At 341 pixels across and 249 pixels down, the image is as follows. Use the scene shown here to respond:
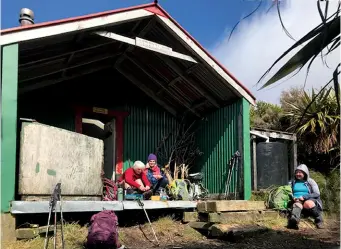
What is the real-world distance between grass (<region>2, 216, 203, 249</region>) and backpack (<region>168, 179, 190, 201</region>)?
0.81 metres

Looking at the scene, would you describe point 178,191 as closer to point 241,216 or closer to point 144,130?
point 241,216

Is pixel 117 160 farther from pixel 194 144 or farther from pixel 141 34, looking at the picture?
pixel 141 34

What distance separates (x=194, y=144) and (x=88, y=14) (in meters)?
5.14

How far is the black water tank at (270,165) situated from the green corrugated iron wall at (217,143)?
88cm

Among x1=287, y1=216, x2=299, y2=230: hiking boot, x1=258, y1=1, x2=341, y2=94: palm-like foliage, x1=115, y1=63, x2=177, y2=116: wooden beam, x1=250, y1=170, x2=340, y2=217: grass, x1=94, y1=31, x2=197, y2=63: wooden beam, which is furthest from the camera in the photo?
x1=115, y1=63, x2=177, y2=116: wooden beam

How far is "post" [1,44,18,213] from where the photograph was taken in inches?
223

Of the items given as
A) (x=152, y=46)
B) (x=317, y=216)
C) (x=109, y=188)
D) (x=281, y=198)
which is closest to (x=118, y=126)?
(x=109, y=188)

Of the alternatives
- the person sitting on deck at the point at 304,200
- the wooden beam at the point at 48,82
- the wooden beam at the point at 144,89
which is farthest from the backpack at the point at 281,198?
the wooden beam at the point at 48,82

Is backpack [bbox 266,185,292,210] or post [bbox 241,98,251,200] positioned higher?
post [bbox 241,98,251,200]

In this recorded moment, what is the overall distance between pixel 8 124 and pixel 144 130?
541 cm

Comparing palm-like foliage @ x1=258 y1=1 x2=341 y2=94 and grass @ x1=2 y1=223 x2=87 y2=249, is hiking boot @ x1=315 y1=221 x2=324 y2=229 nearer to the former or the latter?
grass @ x1=2 y1=223 x2=87 y2=249

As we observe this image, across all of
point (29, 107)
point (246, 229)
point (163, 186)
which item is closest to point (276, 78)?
point (246, 229)

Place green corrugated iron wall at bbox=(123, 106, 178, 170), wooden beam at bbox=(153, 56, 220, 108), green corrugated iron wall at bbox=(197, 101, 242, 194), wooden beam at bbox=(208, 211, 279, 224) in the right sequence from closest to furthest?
1. wooden beam at bbox=(208, 211, 279, 224)
2. wooden beam at bbox=(153, 56, 220, 108)
3. green corrugated iron wall at bbox=(197, 101, 242, 194)
4. green corrugated iron wall at bbox=(123, 106, 178, 170)

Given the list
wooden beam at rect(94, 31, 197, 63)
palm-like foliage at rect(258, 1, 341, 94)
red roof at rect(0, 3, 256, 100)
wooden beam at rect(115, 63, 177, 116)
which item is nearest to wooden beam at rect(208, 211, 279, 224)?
red roof at rect(0, 3, 256, 100)
